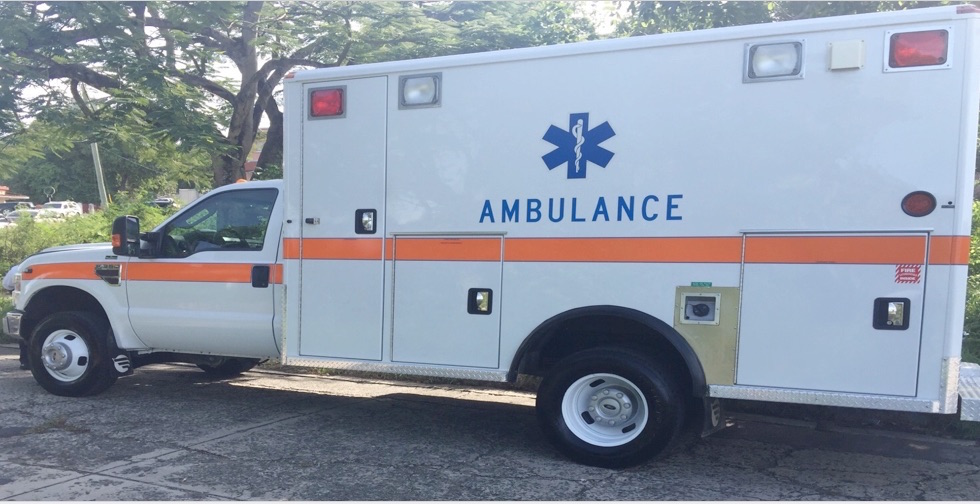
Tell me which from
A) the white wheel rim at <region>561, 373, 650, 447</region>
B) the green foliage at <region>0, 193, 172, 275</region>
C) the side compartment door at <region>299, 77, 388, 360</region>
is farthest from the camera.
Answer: the green foliage at <region>0, 193, 172, 275</region>

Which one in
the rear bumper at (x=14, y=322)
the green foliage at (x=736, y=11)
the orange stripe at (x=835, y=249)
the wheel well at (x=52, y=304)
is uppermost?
the green foliage at (x=736, y=11)

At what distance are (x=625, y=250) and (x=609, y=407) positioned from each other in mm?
1036

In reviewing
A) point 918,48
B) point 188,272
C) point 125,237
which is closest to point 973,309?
point 918,48

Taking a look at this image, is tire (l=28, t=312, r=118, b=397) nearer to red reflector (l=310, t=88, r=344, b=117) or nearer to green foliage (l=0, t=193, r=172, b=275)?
red reflector (l=310, t=88, r=344, b=117)

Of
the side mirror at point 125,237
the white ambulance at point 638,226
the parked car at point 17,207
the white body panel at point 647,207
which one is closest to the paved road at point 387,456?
the white ambulance at point 638,226

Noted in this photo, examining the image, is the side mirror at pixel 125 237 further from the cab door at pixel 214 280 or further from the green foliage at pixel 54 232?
the green foliage at pixel 54 232

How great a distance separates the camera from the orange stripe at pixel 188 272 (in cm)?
627

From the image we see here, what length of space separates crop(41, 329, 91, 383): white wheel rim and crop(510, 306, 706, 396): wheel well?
4.09 meters

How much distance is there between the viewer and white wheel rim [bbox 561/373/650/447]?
502cm

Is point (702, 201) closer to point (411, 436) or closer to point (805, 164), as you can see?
point (805, 164)

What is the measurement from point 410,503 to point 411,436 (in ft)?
4.88

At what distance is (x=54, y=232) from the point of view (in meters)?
15.4

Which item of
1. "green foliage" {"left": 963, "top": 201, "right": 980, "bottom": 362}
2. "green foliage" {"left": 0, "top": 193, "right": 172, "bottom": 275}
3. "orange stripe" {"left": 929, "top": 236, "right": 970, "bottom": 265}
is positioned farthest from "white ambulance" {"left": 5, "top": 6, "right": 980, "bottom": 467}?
"green foliage" {"left": 0, "top": 193, "right": 172, "bottom": 275}

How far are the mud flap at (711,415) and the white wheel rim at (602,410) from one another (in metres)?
0.39
